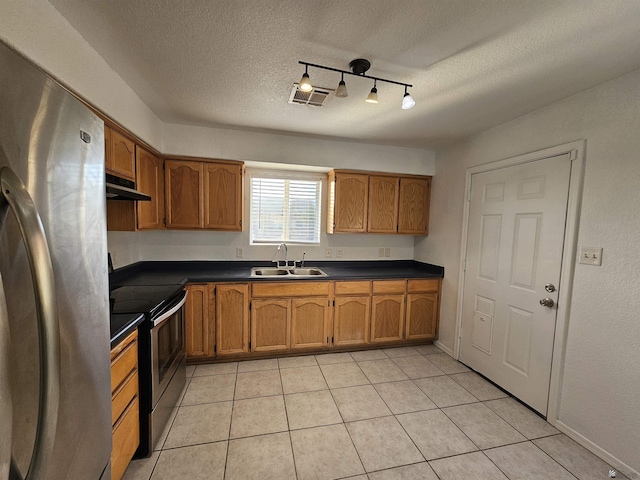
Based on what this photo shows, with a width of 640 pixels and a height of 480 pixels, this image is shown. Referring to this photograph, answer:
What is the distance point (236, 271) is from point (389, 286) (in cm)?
175

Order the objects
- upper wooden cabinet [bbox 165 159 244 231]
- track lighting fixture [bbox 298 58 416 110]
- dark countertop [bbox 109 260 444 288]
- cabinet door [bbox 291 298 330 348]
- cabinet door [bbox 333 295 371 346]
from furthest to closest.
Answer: cabinet door [bbox 333 295 371 346] < cabinet door [bbox 291 298 330 348] < upper wooden cabinet [bbox 165 159 244 231] < dark countertop [bbox 109 260 444 288] < track lighting fixture [bbox 298 58 416 110]

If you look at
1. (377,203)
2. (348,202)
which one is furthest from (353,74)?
(377,203)

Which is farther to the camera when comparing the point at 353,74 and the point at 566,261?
the point at 566,261

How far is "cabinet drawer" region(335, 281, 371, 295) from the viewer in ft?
9.86

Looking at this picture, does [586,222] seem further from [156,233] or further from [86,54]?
[156,233]

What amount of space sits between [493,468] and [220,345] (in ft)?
7.67

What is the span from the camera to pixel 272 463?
5.36ft

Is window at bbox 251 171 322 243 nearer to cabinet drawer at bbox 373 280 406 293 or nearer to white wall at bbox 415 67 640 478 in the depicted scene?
cabinet drawer at bbox 373 280 406 293

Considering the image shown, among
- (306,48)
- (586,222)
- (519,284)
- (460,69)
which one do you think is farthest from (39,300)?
(519,284)

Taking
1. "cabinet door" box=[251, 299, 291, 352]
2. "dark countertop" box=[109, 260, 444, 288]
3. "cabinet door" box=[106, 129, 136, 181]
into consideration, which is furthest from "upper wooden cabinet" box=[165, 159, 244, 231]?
"cabinet door" box=[251, 299, 291, 352]

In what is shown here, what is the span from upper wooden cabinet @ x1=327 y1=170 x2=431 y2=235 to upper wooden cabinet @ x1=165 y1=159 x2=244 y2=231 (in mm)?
1111

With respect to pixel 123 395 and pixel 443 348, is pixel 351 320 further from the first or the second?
pixel 123 395

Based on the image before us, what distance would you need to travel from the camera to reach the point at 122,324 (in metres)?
1.39

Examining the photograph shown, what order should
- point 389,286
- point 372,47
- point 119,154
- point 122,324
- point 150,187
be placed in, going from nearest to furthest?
point 122,324, point 372,47, point 119,154, point 150,187, point 389,286
